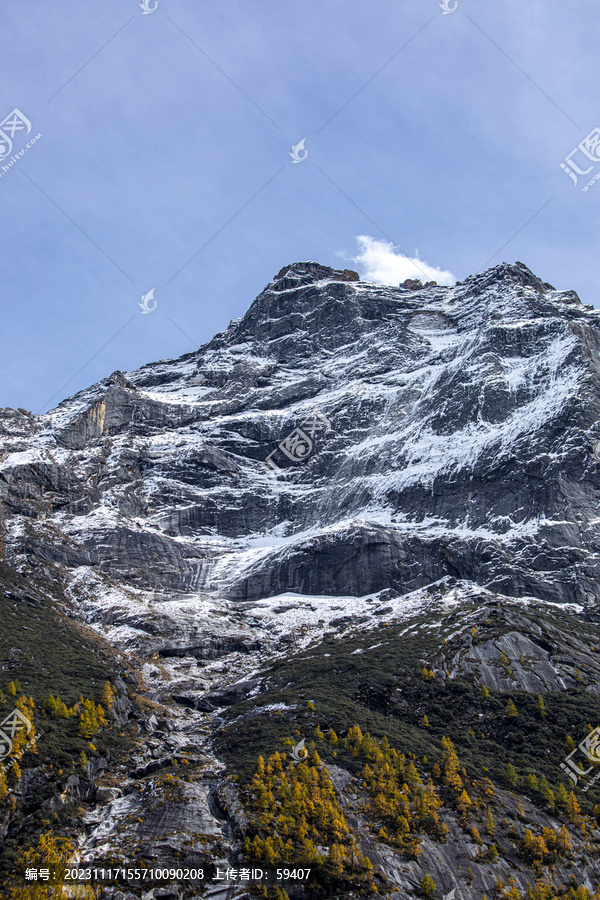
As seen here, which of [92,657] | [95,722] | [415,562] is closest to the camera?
[95,722]

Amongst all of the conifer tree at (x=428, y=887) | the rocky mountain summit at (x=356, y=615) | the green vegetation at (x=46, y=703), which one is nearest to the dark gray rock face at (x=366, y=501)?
the rocky mountain summit at (x=356, y=615)

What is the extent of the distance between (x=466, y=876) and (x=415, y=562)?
89.0 meters

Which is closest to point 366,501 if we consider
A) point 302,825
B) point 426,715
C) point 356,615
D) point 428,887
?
point 356,615

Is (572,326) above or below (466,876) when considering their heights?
above

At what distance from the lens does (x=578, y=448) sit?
498 ft

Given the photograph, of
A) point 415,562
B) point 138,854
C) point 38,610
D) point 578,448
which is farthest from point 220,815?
point 578,448

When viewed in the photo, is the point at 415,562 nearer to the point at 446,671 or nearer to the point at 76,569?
the point at 446,671

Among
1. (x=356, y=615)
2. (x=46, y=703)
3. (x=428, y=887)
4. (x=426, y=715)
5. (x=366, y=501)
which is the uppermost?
(x=366, y=501)

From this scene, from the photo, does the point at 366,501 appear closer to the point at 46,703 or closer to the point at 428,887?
the point at 46,703

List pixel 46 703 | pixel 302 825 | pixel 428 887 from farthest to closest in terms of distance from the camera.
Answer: pixel 46 703 < pixel 302 825 < pixel 428 887

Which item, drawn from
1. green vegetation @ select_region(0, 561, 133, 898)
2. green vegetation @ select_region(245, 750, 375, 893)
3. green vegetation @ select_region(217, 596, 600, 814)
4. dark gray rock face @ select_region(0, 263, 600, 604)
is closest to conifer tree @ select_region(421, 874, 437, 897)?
green vegetation @ select_region(245, 750, 375, 893)

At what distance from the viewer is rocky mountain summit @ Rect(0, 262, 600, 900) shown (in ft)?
198

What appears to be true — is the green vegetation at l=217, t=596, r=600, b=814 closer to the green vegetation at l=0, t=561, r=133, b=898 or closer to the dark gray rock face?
the green vegetation at l=0, t=561, r=133, b=898

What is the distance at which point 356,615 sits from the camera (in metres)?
133
